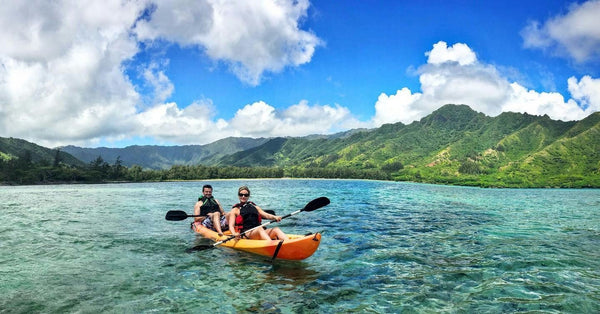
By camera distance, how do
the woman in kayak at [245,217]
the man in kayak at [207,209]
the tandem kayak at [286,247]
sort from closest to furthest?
1. the tandem kayak at [286,247]
2. the woman in kayak at [245,217]
3. the man in kayak at [207,209]

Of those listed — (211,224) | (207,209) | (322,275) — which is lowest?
(322,275)

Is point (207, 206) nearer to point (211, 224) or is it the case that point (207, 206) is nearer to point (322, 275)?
point (211, 224)

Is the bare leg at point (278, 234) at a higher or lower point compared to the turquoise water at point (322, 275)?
higher

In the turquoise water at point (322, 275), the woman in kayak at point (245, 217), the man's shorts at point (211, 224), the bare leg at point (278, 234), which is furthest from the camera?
the man's shorts at point (211, 224)


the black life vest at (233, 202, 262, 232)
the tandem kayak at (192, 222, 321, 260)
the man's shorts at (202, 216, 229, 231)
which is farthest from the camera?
the man's shorts at (202, 216, 229, 231)

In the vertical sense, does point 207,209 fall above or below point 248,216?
below

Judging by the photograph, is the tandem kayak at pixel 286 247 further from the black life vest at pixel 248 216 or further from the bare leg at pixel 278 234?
the black life vest at pixel 248 216

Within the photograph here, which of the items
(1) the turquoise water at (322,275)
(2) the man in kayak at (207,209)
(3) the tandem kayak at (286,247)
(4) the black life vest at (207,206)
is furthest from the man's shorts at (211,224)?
(3) the tandem kayak at (286,247)

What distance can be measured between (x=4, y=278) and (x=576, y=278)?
1961 centimetres

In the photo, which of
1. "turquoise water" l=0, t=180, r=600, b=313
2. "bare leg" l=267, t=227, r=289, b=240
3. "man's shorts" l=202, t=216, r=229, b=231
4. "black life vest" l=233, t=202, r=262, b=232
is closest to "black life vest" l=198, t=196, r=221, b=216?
"man's shorts" l=202, t=216, r=229, b=231

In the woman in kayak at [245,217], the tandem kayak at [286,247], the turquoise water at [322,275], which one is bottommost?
the turquoise water at [322,275]

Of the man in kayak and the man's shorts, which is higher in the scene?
the man in kayak

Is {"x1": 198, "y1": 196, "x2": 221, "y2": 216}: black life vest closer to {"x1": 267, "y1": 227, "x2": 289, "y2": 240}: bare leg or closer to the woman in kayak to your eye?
the woman in kayak

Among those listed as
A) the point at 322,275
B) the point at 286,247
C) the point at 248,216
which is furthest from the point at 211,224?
the point at 322,275
